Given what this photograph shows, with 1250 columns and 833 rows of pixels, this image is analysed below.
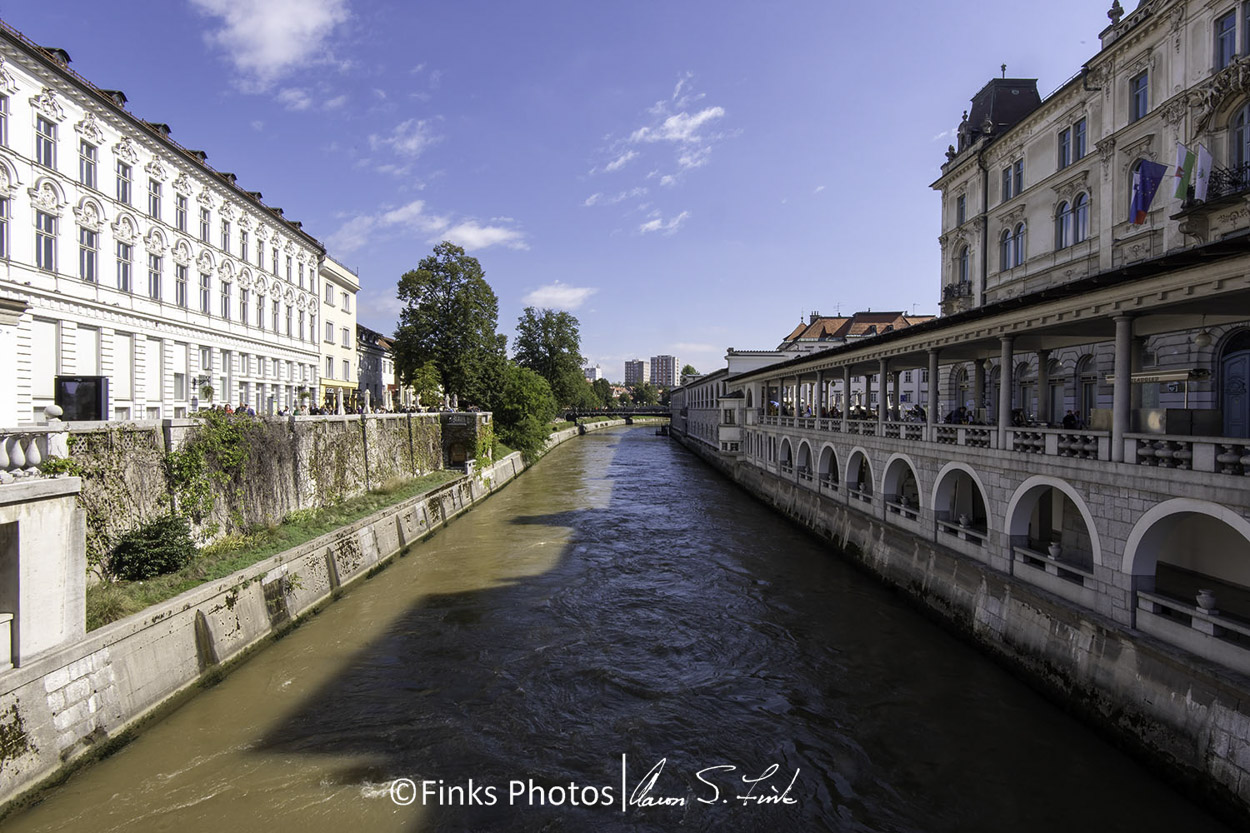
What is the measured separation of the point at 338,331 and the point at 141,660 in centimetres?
3803

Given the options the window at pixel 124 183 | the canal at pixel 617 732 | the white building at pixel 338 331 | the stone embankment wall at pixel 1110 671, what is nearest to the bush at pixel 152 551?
Answer: the canal at pixel 617 732

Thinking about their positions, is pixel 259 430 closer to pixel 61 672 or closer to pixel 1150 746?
pixel 61 672

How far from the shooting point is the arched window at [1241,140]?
Answer: 1423 centimetres

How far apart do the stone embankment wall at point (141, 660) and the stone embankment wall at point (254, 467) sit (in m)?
2.21

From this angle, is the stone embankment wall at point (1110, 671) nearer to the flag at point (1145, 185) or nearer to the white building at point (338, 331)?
the flag at point (1145, 185)

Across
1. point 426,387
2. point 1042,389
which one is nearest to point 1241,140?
point 1042,389

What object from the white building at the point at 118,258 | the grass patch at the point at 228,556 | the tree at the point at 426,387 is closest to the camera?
the grass patch at the point at 228,556

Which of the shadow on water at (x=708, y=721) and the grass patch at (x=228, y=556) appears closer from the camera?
the shadow on water at (x=708, y=721)

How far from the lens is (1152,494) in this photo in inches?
369

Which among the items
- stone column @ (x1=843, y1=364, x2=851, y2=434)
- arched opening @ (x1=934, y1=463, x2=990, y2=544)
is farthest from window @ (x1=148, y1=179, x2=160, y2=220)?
arched opening @ (x1=934, y1=463, x2=990, y2=544)

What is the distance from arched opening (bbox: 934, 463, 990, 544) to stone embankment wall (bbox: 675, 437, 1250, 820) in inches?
26.1
